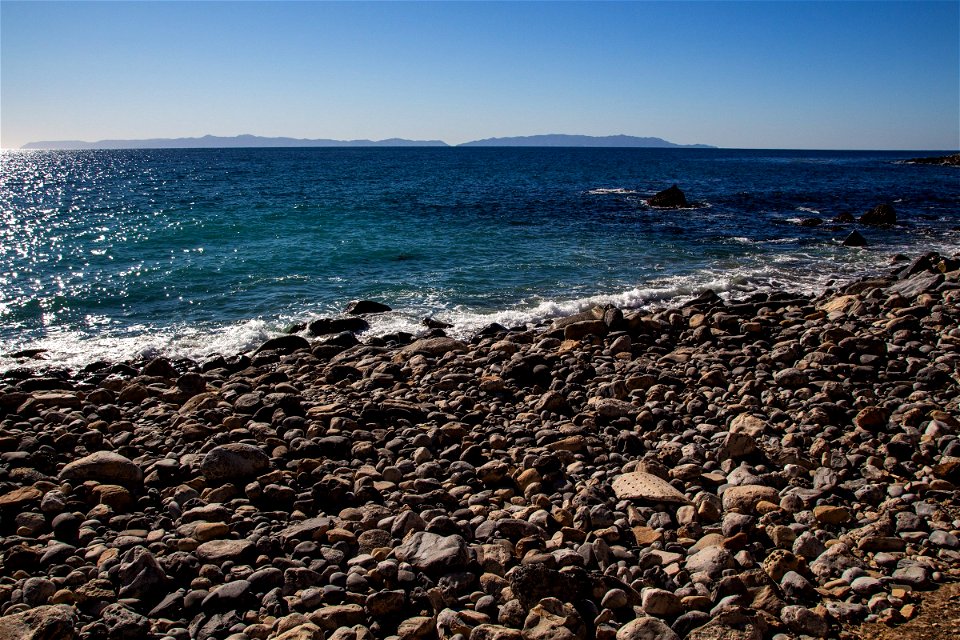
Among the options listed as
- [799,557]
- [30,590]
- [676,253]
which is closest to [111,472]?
[30,590]

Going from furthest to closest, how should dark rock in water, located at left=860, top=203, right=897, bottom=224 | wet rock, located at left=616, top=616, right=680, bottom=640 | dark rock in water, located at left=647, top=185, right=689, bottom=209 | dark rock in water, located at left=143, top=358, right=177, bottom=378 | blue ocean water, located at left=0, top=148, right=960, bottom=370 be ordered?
1. dark rock in water, located at left=647, top=185, right=689, bottom=209
2. dark rock in water, located at left=860, top=203, right=897, bottom=224
3. blue ocean water, located at left=0, top=148, right=960, bottom=370
4. dark rock in water, located at left=143, top=358, right=177, bottom=378
5. wet rock, located at left=616, top=616, right=680, bottom=640

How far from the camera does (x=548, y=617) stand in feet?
13.3

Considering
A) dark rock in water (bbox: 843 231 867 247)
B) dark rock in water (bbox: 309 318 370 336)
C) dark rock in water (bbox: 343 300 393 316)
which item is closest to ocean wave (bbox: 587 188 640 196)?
dark rock in water (bbox: 843 231 867 247)

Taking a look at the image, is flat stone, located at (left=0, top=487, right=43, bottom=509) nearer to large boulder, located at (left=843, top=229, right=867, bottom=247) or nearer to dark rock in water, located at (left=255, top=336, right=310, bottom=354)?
dark rock in water, located at (left=255, top=336, right=310, bottom=354)

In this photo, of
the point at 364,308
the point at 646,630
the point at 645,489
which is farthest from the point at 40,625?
the point at 364,308

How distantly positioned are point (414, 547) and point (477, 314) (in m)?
10.1

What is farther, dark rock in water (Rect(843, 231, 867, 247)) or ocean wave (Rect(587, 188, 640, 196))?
ocean wave (Rect(587, 188, 640, 196))

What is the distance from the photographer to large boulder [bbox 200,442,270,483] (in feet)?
20.5

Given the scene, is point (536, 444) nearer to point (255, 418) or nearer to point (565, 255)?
point (255, 418)

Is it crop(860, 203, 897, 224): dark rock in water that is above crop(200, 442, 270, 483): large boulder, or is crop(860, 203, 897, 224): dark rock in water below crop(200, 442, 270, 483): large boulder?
above

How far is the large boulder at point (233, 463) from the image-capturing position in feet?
20.5

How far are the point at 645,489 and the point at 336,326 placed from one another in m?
9.40

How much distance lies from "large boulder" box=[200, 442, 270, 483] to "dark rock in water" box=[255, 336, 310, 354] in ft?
19.4

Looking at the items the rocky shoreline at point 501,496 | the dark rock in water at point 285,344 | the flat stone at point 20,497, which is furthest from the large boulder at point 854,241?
the flat stone at point 20,497
